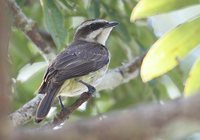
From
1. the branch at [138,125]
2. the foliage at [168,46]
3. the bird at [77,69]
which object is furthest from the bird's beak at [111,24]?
the branch at [138,125]

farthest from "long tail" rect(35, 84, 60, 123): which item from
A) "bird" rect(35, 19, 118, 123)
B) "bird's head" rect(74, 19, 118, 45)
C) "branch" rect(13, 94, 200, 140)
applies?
"branch" rect(13, 94, 200, 140)

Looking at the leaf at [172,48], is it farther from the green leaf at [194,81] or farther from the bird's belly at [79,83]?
the bird's belly at [79,83]

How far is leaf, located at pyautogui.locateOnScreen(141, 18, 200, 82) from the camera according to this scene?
7.98 ft

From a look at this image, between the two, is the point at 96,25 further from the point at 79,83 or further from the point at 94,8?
the point at 79,83

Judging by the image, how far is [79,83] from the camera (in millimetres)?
3938

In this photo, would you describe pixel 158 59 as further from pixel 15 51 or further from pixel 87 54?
pixel 15 51

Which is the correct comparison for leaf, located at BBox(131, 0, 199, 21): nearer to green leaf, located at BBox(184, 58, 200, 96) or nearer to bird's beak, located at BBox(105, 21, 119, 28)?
green leaf, located at BBox(184, 58, 200, 96)

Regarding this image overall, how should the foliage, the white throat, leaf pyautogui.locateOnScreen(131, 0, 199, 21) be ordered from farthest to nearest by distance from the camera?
1. the white throat
2. leaf pyautogui.locateOnScreen(131, 0, 199, 21)
3. the foliage

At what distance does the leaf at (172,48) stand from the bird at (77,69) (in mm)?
Result: 761

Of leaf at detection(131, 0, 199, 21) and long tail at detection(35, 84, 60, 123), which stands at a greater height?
leaf at detection(131, 0, 199, 21)

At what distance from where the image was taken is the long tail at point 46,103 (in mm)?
3104

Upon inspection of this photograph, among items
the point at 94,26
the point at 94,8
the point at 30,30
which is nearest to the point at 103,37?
the point at 94,26

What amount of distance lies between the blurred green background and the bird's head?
0.08 meters

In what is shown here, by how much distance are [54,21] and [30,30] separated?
0.43 meters
